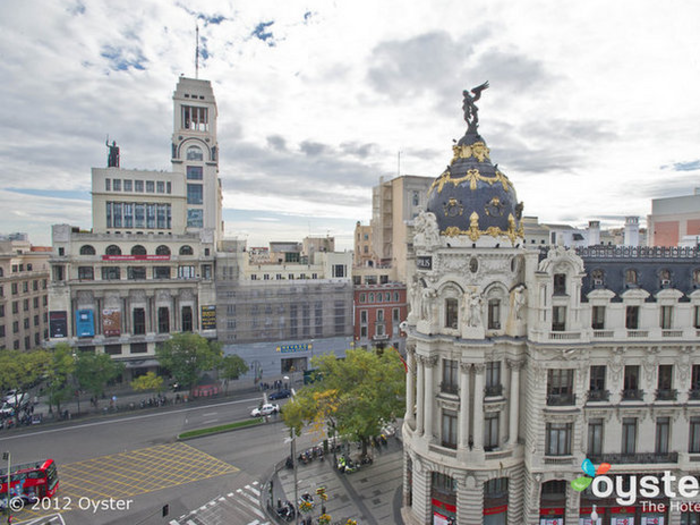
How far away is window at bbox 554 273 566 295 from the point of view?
37438mm

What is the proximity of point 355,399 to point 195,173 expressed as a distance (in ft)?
245

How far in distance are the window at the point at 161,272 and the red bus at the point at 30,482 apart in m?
42.5

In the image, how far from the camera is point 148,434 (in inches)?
2398

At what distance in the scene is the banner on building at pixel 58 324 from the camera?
75.7 meters

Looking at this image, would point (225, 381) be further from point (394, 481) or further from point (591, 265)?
point (591, 265)

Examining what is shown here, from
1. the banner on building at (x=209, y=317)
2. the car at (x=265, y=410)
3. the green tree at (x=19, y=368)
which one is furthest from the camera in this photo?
the banner on building at (x=209, y=317)

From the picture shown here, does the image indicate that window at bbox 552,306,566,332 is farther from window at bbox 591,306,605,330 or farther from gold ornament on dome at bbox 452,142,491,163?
gold ornament on dome at bbox 452,142,491,163

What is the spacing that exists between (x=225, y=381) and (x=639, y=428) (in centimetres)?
6439

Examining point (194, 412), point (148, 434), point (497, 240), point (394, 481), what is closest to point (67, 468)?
point (148, 434)

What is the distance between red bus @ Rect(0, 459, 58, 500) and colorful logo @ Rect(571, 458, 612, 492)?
51955mm

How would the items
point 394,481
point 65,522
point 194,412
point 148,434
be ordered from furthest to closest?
1. point 194,412
2. point 148,434
3. point 394,481
4. point 65,522

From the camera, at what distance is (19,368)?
62.5 m

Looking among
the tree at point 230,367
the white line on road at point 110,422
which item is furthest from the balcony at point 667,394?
the tree at point 230,367

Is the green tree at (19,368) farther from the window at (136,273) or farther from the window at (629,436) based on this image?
the window at (629,436)
